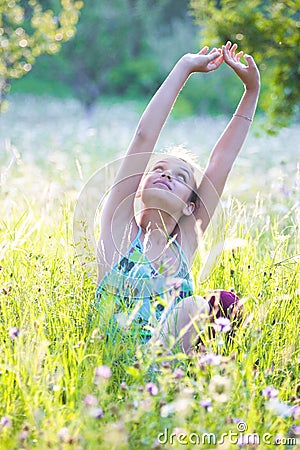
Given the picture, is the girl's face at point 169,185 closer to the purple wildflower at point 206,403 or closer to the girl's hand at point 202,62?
the girl's hand at point 202,62

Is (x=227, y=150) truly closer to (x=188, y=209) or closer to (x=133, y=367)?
(x=188, y=209)

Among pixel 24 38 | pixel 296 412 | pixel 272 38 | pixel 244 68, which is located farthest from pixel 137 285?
pixel 24 38

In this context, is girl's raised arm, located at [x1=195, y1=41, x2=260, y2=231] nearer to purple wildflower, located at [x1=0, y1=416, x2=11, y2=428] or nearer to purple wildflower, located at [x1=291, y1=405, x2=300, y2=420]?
purple wildflower, located at [x1=291, y1=405, x2=300, y2=420]

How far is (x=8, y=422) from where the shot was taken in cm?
163

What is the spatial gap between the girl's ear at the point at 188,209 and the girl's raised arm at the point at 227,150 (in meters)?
0.04

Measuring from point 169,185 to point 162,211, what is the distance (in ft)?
0.36

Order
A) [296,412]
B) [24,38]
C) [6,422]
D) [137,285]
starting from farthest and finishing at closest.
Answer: [24,38], [137,285], [296,412], [6,422]

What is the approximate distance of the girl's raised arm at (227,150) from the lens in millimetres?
2709

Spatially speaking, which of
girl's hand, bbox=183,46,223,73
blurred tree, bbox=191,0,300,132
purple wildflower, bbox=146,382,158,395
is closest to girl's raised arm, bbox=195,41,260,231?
girl's hand, bbox=183,46,223,73

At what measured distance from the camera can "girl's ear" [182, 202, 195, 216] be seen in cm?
264

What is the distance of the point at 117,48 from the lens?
17984 mm

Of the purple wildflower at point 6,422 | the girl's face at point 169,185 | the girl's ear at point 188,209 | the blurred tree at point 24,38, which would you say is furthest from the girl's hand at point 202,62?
the blurred tree at point 24,38

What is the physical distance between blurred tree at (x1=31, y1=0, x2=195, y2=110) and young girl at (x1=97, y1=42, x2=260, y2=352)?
44.5ft

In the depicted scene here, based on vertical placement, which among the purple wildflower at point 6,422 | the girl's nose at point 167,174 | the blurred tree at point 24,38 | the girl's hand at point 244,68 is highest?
the girl's hand at point 244,68
